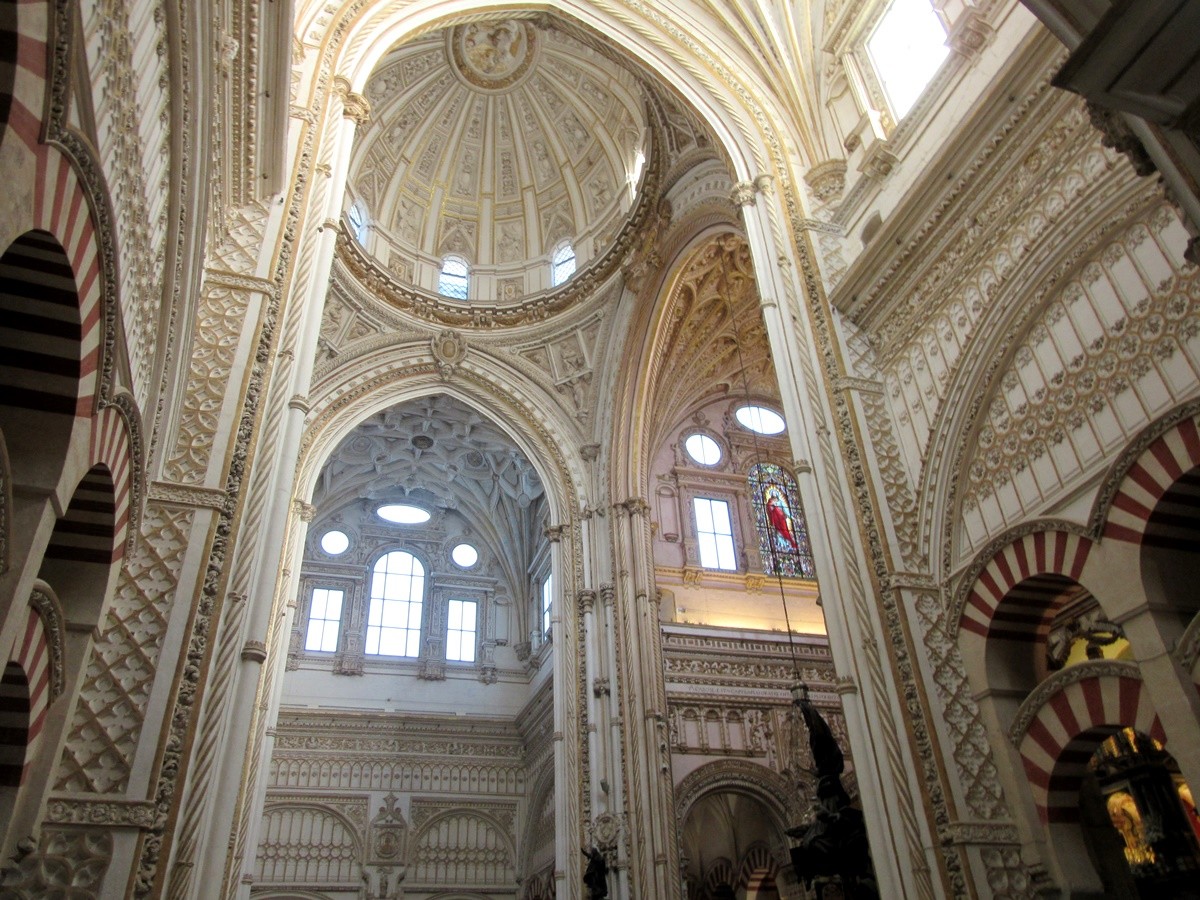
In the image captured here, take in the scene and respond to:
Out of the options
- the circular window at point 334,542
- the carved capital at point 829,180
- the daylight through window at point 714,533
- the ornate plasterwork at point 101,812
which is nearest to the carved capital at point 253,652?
the ornate plasterwork at point 101,812

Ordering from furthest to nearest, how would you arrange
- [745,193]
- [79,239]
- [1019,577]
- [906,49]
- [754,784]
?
[754,784] → [745,193] → [906,49] → [1019,577] → [79,239]

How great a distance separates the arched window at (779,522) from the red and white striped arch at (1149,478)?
11931 mm

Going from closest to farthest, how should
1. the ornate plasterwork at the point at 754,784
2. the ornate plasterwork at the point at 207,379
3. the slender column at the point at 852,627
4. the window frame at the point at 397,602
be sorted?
the ornate plasterwork at the point at 207,379 < the slender column at the point at 852,627 < the ornate plasterwork at the point at 754,784 < the window frame at the point at 397,602

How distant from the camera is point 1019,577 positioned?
23.9 ft

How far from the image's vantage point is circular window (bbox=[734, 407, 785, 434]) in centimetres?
2078

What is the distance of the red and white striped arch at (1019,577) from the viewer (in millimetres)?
6859

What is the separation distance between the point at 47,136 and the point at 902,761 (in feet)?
24.2

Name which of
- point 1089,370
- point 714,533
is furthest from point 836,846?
point 714,533

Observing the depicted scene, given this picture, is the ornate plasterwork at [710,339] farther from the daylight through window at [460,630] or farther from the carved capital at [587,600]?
the daylight through window at [460,630]

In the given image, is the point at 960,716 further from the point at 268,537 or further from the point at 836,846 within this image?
the point at 268,537

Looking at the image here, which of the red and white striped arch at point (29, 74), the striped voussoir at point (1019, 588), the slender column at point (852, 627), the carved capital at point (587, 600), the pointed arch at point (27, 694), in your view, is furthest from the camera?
the carved capital at point (587, 600)

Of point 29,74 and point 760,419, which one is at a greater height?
point 760,419

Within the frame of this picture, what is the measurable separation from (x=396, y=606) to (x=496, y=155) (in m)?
11.3

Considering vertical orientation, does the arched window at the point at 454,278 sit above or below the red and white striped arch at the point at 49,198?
above
